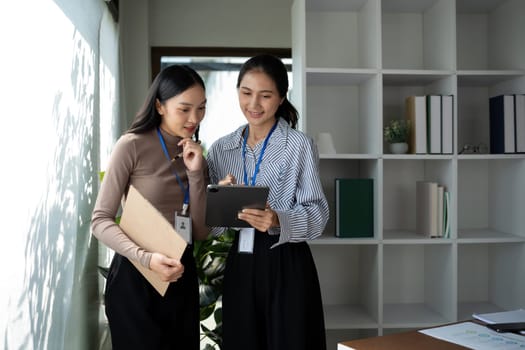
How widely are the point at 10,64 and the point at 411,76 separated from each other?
1.91 metres

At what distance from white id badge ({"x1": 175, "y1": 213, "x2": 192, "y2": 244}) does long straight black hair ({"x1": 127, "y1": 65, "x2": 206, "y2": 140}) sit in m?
0.32

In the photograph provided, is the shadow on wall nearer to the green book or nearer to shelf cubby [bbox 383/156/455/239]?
the green book

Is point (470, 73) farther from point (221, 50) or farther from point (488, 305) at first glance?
point (221, 50)

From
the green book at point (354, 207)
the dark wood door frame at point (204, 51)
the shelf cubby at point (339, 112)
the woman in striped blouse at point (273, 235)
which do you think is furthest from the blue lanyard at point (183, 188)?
the dark wood door frame at point (204, 51)

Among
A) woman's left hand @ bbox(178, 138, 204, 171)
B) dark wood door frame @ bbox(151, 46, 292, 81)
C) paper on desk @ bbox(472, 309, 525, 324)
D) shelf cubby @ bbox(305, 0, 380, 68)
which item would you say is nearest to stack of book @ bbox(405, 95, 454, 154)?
shelf cubby @ bbox(305, 0, 380, 68)

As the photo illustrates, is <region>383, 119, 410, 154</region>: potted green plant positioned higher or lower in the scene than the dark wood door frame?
lower

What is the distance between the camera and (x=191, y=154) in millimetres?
1746

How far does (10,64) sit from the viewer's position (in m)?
1.50

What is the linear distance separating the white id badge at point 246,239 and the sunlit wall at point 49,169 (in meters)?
0.68

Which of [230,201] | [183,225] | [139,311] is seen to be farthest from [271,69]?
[139,311]

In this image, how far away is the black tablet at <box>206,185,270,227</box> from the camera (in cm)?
161

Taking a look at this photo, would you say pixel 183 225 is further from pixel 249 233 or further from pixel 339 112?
pixel 339 112

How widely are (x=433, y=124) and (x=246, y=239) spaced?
4.35 feet

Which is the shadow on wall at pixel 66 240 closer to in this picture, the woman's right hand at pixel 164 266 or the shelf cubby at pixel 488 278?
the woman's right hand at pixel 164 266
